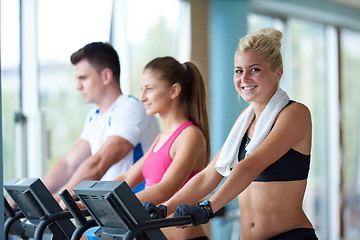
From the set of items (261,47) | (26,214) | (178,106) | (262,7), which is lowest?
(26,214)

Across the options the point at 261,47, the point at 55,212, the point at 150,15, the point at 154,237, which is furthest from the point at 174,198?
the point at 150,15

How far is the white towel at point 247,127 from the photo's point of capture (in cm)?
244

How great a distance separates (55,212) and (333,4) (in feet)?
20.2

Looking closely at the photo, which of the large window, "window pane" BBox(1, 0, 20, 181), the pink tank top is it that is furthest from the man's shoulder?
the large window

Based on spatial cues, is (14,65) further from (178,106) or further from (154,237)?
(154,237)

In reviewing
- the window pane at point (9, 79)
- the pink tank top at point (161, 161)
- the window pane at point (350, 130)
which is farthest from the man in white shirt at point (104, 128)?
the window pane at point (350, 130)

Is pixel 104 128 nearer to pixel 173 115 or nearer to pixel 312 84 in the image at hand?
pixel 173 115

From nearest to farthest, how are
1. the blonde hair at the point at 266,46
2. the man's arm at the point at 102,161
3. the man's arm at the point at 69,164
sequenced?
the blonde hair at the point at 266,46, the man's arm at the point at 102,161, the man's arm at the point at 69,164

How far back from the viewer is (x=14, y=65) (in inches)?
199

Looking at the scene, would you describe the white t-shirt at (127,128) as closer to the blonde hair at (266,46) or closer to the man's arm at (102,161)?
the man's arm at (102,161)

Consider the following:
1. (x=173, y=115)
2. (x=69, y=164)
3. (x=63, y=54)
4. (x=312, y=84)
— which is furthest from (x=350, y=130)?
(x=173, y=115)

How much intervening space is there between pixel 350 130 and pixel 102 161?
20.3 ft

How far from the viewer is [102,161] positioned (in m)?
3.34

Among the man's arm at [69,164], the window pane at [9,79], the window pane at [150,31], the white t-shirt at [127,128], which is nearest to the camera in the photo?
the white t-shirt at [127,128]
